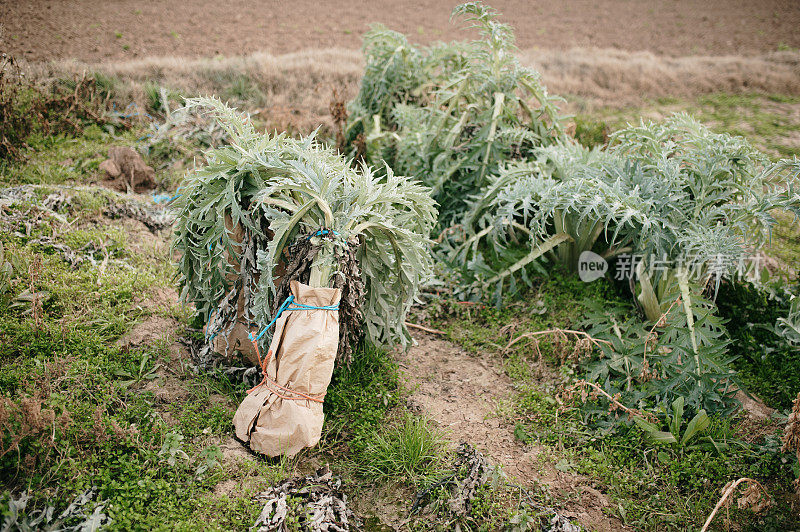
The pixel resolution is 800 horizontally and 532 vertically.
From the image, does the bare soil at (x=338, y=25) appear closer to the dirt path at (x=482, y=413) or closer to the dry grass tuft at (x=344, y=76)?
the dry grass tuft at (x=344, y=76)

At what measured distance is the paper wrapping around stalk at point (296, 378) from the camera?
2229mm

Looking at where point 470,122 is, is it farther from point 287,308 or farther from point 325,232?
point 287,308

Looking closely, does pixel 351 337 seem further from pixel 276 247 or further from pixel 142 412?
pixel 142 412

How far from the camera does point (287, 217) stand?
2348mm

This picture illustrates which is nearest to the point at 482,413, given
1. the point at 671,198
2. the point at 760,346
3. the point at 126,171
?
the point at 671,198

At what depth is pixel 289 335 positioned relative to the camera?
7.43 feet

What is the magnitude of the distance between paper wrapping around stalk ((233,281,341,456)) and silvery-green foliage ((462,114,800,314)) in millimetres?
1506

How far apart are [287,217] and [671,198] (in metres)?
2.27

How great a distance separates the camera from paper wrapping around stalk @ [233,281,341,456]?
2229 mm

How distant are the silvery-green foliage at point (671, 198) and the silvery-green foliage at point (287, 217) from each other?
103cm

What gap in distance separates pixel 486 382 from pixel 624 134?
2.08 m

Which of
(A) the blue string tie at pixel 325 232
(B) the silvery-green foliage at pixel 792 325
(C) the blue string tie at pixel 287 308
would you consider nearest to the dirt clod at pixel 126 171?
(C) the blue string tie at pixel 287 308

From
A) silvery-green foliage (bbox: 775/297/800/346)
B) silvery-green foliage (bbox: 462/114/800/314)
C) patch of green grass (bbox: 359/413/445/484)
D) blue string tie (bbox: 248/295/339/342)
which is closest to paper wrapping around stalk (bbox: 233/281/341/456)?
blue string tie (bbox: 248/295/339/342)

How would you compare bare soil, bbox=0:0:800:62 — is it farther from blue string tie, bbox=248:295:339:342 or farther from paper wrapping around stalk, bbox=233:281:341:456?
paper wrapping around stalk, bbox=233:281:341:456
